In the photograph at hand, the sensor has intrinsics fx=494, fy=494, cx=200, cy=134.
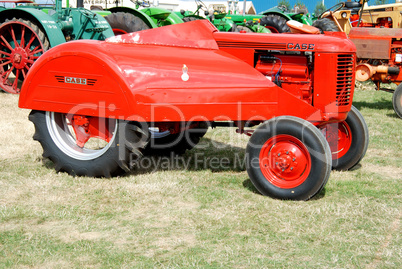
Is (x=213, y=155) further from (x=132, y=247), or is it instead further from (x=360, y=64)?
(x=360, y=64)

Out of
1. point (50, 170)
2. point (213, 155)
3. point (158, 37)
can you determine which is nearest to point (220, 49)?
point (158, 37)

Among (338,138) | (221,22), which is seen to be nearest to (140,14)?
(221,22)

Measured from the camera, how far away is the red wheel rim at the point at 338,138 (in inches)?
200

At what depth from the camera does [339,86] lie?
443 cm

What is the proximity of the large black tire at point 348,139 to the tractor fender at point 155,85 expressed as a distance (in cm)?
77

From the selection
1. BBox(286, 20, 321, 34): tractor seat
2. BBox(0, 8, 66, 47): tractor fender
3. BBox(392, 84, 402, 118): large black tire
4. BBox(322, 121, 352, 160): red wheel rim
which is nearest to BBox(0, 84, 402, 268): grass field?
BBox(322, 121, 352, 160): red wheel rim

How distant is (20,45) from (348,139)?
21.0 ft

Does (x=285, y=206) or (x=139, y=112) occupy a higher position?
(x=139, y=112)

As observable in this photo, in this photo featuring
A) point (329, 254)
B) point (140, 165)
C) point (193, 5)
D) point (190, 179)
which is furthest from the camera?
point (193, 5)

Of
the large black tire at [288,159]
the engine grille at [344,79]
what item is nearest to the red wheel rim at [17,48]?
the large black tire at [288,159]

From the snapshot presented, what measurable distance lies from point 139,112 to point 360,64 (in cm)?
571

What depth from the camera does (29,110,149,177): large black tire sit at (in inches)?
171

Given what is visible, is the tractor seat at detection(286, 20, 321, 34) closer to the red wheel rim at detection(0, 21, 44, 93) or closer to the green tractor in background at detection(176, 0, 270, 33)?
the red wheel rim at detection(0, 21, 44, 93)

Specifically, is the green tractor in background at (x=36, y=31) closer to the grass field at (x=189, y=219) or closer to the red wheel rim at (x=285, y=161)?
the grass field at (x=189, y=219)
